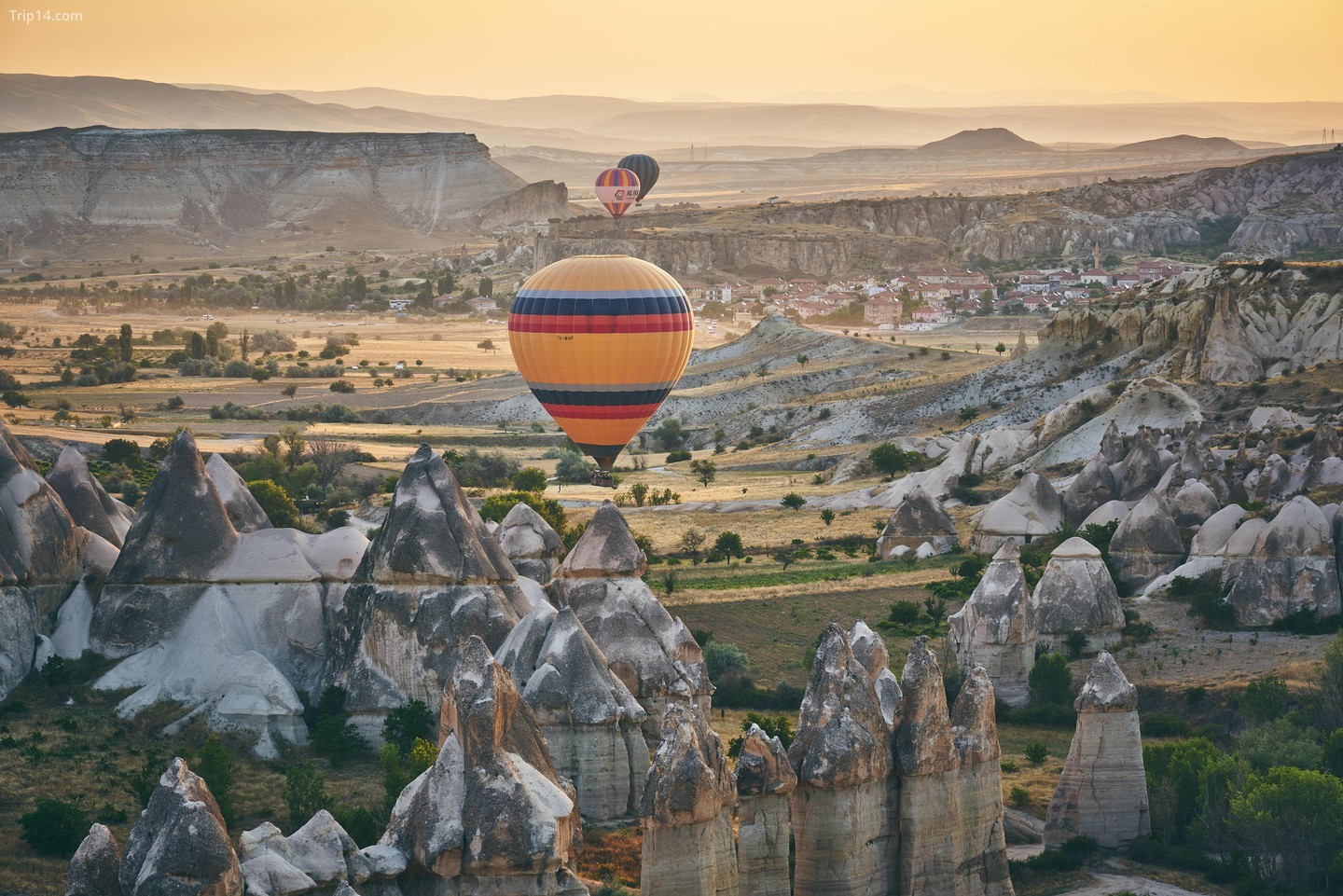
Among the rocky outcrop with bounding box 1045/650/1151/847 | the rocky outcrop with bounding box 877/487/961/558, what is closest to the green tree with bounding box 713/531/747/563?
the rocky outcrop with bounding box 877/487/961/558

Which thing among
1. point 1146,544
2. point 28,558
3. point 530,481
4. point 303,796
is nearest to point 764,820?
point 303,796

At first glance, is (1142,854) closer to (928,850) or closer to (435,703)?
(928,850)

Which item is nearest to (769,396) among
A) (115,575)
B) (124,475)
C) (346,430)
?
(346,430)

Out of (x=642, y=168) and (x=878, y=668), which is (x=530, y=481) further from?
(x=642, y=168)

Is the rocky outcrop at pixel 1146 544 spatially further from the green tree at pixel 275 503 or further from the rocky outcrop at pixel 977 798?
the rocky outcrop at pixel 977 798

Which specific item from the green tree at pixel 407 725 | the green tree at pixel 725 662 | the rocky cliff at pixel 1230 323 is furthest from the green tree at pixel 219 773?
the rocky cliff at pixel 1230 323

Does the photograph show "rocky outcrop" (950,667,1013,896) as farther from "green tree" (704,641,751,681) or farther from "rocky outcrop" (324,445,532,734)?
"green tree" (704,641,751,681)
